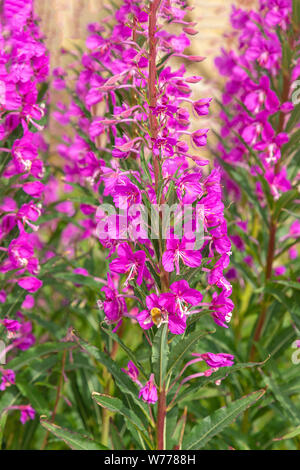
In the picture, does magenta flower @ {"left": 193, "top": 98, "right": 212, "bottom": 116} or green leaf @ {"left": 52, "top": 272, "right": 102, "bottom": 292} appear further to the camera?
green leaf @ {"left": 52, "top": 272, "right": 102, "bottom": 292}

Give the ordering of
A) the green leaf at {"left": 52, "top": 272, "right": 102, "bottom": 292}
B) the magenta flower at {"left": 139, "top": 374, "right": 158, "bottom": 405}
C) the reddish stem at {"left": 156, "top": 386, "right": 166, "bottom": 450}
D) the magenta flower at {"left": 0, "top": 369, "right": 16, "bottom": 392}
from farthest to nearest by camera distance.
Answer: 1. the green leaf at {"left": 52, "top": 272, "right": 102, "bottom": 292}
2. the magenta flower at {"left": 0, "top": 369, "right": 16, "bottom": 392}
3. the reddish stem at {"left": 156, "top": 386, "right": 166, "bottom": 450}
4. the magenta flower at {"left": 139, "top": 374, "right": 158, "bottom": 405}

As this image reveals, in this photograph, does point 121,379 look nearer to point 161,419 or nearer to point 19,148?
point 161,419

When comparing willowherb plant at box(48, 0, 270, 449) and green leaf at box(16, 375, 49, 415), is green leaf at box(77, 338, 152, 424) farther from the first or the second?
green leaf at box(16, 375, 49, 415)

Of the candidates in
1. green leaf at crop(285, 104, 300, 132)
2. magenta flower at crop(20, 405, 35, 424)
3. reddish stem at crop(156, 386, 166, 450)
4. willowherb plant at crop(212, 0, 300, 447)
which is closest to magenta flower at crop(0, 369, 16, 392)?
magenta flower at crop(20, 405, 35, 424)

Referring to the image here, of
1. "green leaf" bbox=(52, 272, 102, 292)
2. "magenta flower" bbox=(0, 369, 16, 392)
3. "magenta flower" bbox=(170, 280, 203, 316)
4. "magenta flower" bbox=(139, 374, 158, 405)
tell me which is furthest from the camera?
"green leaf" bbox=(52, 272, 102, 292)

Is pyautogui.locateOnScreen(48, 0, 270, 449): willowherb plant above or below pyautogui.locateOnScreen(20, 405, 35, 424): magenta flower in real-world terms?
above

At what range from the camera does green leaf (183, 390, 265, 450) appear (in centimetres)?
170

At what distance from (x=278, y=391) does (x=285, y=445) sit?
2.45ft

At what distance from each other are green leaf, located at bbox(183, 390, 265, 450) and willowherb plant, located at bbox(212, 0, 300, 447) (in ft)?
1.83

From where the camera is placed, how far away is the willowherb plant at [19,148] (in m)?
1.91

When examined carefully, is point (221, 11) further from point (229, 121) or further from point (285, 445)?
point (285, 445)

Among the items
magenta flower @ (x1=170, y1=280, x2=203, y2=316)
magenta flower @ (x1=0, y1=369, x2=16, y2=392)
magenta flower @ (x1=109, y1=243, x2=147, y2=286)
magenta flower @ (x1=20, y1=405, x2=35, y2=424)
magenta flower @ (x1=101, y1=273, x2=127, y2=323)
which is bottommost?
magenta flower @ (x1=20, y1=405, x2=35, y2=424)

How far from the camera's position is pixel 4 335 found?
2.07m

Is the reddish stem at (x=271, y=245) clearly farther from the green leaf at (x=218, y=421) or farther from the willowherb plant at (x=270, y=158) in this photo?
the green leaf at (x=218, y=421)
